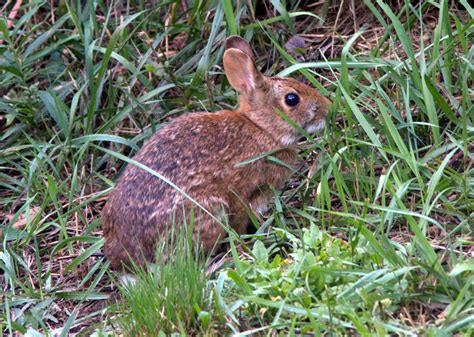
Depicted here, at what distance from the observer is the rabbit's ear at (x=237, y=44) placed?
6.37 m

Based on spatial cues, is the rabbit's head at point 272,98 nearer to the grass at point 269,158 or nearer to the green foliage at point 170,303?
the grass at point 269,158

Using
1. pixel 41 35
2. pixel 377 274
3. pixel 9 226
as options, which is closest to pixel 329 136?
pixel 377 274

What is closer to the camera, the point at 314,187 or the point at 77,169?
the point at 314,187

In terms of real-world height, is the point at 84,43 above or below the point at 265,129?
above

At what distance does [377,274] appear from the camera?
420cm

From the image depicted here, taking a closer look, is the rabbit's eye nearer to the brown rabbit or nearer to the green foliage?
the brown rabbit

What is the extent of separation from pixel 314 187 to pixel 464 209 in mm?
1063

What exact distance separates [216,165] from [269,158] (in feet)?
1.14

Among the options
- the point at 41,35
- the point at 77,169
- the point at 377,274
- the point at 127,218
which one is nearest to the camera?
the point at 377,274

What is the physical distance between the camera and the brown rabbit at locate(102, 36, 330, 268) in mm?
5543

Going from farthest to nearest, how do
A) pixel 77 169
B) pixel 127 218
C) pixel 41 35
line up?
pixel 41 35
pixel 77 169
pixel 127 218

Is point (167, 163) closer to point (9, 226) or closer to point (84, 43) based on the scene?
point (9, 226)

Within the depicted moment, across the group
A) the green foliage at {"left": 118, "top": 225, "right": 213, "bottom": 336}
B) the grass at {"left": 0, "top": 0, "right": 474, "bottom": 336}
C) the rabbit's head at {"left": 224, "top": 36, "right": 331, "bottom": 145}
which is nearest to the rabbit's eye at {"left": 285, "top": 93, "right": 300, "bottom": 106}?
the rabbit's head at {"left": 224, "top": 36, "right": 331, "bottom": 145}

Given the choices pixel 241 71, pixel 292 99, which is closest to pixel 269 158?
pixel 292 99
